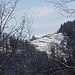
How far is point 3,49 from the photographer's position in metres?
13.3

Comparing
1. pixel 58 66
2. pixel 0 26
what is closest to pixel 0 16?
pixel 0 26

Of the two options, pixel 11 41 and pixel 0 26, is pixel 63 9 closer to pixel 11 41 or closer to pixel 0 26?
pixel 0 26

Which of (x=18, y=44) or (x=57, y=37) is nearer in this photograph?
(x=18, y=44)

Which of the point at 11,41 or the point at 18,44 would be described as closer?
the point at 18,44

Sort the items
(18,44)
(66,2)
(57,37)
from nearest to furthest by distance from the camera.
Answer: (66,2) → (18,44) → (57,37)

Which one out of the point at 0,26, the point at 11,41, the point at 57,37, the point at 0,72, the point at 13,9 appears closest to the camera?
the point at 0,72

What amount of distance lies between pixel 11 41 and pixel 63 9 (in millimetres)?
9903

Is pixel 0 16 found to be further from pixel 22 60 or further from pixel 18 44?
pixel 22 60

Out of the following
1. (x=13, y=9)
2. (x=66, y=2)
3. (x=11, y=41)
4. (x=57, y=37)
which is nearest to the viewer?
(x=66, y=2)

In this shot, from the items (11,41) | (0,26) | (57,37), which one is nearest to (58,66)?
(0,26)

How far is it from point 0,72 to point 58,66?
543 cm

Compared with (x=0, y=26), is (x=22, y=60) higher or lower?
lower

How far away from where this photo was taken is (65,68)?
511cm

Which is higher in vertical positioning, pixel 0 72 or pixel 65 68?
pixel 65 68
